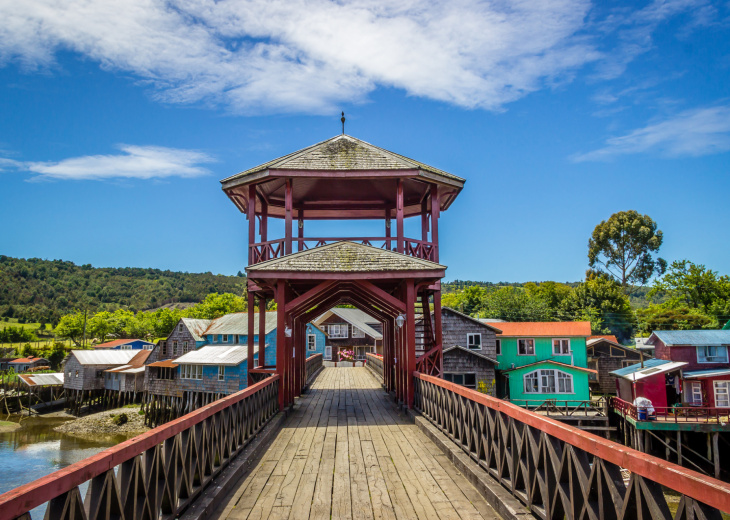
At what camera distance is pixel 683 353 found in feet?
113

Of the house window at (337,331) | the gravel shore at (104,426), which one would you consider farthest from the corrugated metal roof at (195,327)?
the house window at (337,331)

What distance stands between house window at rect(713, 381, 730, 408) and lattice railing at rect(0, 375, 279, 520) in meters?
34.2

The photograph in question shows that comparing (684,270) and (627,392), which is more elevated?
(684,270)

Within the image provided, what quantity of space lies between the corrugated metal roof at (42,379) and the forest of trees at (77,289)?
244 ft

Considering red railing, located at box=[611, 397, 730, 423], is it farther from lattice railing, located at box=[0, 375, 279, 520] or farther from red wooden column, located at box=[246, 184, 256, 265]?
lattice railing, located at box=[0, 375, 279, 520]

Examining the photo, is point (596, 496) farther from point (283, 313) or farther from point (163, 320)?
point (163, 320)

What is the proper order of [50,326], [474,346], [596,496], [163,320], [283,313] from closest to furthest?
1. [596,496]
2. [283,313]
3. [474,346]
4. [163,320]
5. [50,326]

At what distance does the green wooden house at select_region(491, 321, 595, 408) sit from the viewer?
1473 inches

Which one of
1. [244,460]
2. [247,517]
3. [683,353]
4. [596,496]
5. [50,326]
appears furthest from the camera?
[50,326]

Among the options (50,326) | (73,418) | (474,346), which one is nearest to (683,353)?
(474,346)

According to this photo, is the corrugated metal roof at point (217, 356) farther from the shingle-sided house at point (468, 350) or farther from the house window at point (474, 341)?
the house window at point (474, 341)

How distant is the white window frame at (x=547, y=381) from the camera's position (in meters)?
37.6

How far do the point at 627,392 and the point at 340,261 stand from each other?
30.7m

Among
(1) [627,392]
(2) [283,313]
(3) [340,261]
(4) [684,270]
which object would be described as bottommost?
(1) [627,392]
